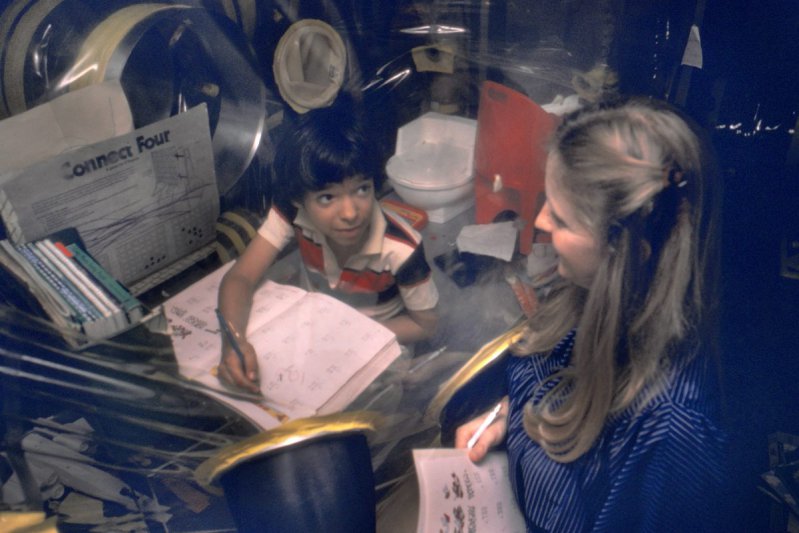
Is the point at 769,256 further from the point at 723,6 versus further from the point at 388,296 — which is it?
the point at 388,296

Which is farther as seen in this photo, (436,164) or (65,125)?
(436,164)

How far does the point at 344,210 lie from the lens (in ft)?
2.89

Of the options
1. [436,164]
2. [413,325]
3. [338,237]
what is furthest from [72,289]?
[436,164]

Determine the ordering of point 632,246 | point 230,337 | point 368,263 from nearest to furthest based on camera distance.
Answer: point 632,246 → point 230,337 → point 368,263

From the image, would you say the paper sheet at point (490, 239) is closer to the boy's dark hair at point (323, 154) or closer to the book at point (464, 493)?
the boy's dark hair at point (323, 154)

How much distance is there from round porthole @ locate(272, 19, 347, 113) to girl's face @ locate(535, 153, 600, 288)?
0.39m

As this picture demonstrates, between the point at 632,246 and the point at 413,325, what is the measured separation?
36 centimetres

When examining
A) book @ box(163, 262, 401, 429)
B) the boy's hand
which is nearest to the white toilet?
book @ box(163, 262, 401, 429)

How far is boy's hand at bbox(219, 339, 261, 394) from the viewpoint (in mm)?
808

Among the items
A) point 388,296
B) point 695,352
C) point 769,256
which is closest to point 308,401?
point 388,296

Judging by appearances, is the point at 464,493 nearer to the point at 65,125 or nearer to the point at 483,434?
the point at 483,434

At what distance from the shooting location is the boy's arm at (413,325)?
94cm

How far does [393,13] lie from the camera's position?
1.07 m

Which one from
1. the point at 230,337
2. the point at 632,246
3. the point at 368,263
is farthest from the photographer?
the point at 368,263
